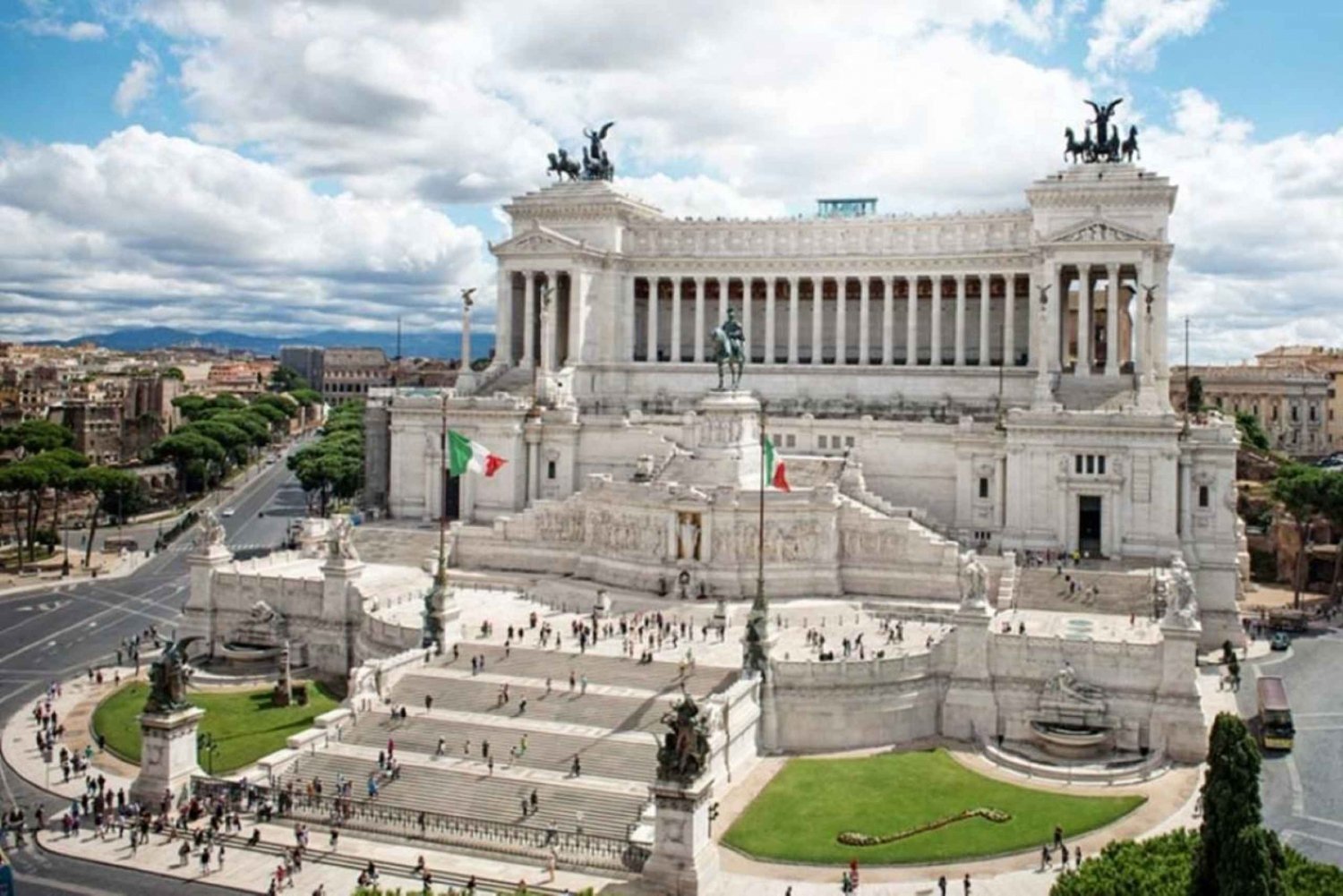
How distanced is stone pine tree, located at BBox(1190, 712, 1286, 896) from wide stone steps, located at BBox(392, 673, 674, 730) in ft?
72.5

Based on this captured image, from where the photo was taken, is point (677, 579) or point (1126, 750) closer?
point (1126, 750)

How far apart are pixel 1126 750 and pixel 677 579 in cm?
2301

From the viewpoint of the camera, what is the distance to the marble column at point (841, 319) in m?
87.9

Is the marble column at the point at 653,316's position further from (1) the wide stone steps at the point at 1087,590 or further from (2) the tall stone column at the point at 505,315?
(1) the wide stone steps at the point at 1087,590

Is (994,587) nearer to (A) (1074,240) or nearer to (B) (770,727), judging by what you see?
(B) (770,727)

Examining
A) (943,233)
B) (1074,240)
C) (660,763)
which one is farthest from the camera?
(943,233)

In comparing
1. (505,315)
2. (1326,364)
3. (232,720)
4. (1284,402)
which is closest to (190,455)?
(505,315)

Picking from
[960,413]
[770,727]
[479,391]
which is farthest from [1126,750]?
[479,391]

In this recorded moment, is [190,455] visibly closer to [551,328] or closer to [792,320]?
[551,328]

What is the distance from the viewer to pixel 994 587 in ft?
200

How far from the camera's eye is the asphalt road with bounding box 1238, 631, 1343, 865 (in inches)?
1564

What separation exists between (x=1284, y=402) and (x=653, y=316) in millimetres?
82793

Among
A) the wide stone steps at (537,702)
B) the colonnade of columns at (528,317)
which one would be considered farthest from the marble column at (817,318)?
the wide stone steps at (537,702)

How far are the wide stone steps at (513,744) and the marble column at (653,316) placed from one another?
49.1 m
